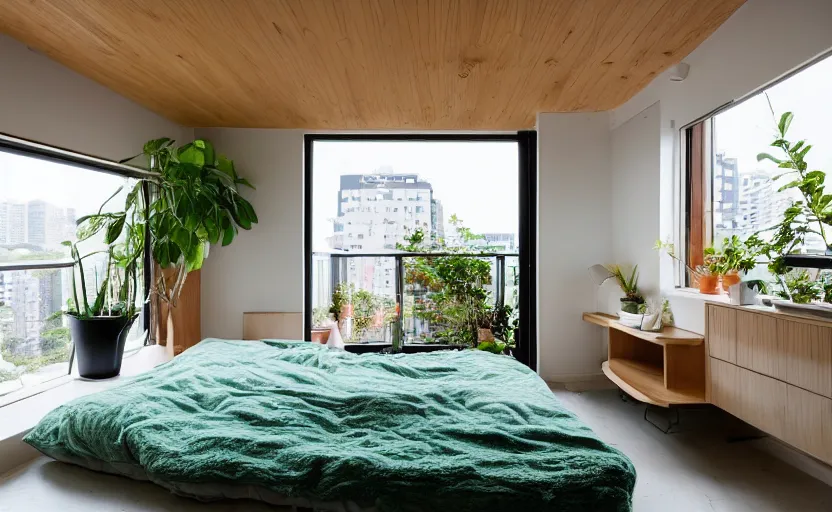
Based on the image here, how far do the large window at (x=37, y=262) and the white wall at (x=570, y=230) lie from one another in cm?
341

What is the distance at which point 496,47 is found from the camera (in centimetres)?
243

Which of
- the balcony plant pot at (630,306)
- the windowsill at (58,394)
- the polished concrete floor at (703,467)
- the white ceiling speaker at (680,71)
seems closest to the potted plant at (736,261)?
the balcony plant pot at (630,306)

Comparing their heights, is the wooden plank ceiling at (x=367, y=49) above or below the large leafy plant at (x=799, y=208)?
above

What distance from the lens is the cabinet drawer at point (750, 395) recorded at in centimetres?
178

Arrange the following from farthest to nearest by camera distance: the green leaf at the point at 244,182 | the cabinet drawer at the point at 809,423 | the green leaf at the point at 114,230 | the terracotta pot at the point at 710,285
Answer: the green leaf at the point at 244,182 < the green leaf at the point at 114,230 < the terracotta pot at the point at 710,285 < the cabinet drawer at the point at 809,423

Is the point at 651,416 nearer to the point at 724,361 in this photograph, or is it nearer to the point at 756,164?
the point at 724,361

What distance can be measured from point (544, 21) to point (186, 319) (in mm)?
3470

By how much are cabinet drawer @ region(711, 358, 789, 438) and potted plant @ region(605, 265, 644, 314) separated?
907mm

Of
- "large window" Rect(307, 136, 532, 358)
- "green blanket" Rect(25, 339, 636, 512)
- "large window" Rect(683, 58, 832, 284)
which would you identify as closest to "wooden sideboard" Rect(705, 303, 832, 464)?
"large window" Rect(683, 58, 832, 284)

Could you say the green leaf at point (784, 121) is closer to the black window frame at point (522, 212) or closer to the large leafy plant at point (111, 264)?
the black window frame at point (522, 212)

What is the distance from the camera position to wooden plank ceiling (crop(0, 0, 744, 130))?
6.77 feet

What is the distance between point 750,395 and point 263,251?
3565mm

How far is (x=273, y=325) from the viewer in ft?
12.8

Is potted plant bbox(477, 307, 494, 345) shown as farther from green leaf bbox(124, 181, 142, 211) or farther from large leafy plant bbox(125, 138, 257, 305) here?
green leaf bbox(124, 181, 142, 211)
